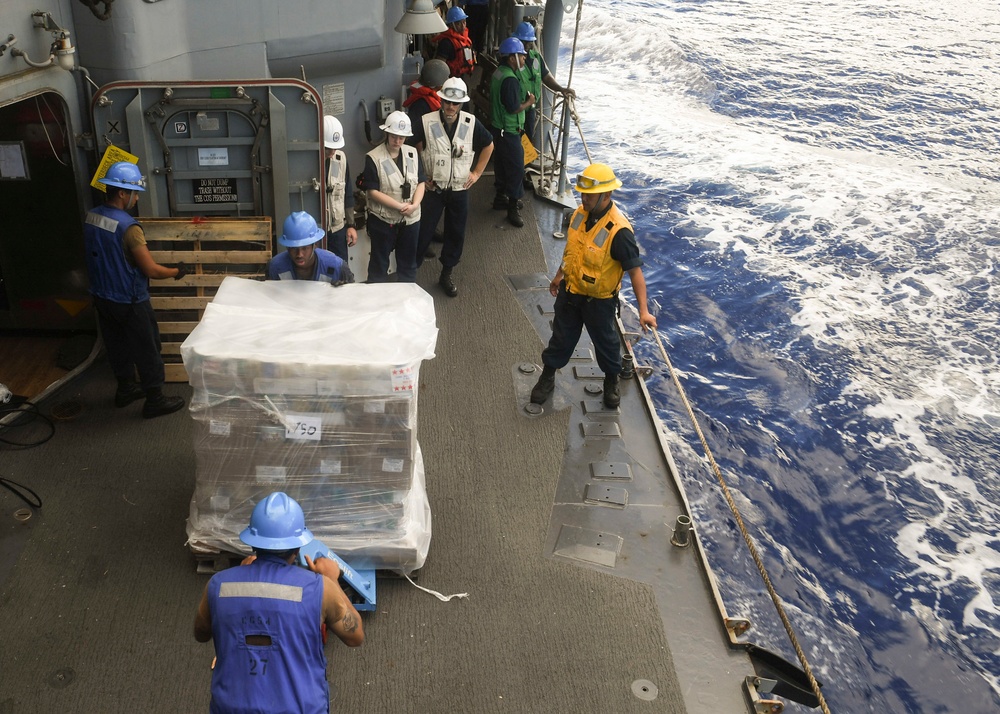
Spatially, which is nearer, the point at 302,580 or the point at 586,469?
the point at 302,580

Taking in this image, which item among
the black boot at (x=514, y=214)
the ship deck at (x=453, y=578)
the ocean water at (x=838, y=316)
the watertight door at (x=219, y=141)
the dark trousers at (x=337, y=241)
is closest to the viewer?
the ship deck at (x=453, y=578)

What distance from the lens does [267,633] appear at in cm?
289

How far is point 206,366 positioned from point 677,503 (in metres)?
3.08

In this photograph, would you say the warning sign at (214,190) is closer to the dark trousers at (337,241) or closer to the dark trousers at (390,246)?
the dark trousers at (337,241)

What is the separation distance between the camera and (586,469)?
5.69m

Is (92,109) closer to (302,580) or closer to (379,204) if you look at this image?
(379,204)

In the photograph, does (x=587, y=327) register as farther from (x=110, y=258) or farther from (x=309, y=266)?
(x=110, y=258)

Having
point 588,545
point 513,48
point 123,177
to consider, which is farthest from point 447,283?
point 588,545

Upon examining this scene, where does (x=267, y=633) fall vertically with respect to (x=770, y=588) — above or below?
above

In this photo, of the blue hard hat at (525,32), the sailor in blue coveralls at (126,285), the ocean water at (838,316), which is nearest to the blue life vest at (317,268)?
the sailor in blue coveralls at (126,285)

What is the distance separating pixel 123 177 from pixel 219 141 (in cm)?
90

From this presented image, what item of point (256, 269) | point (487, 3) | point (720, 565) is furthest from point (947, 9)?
point (256, 269)

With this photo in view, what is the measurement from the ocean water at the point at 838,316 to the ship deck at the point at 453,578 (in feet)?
A: 7.24

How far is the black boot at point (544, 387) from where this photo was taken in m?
6.35
